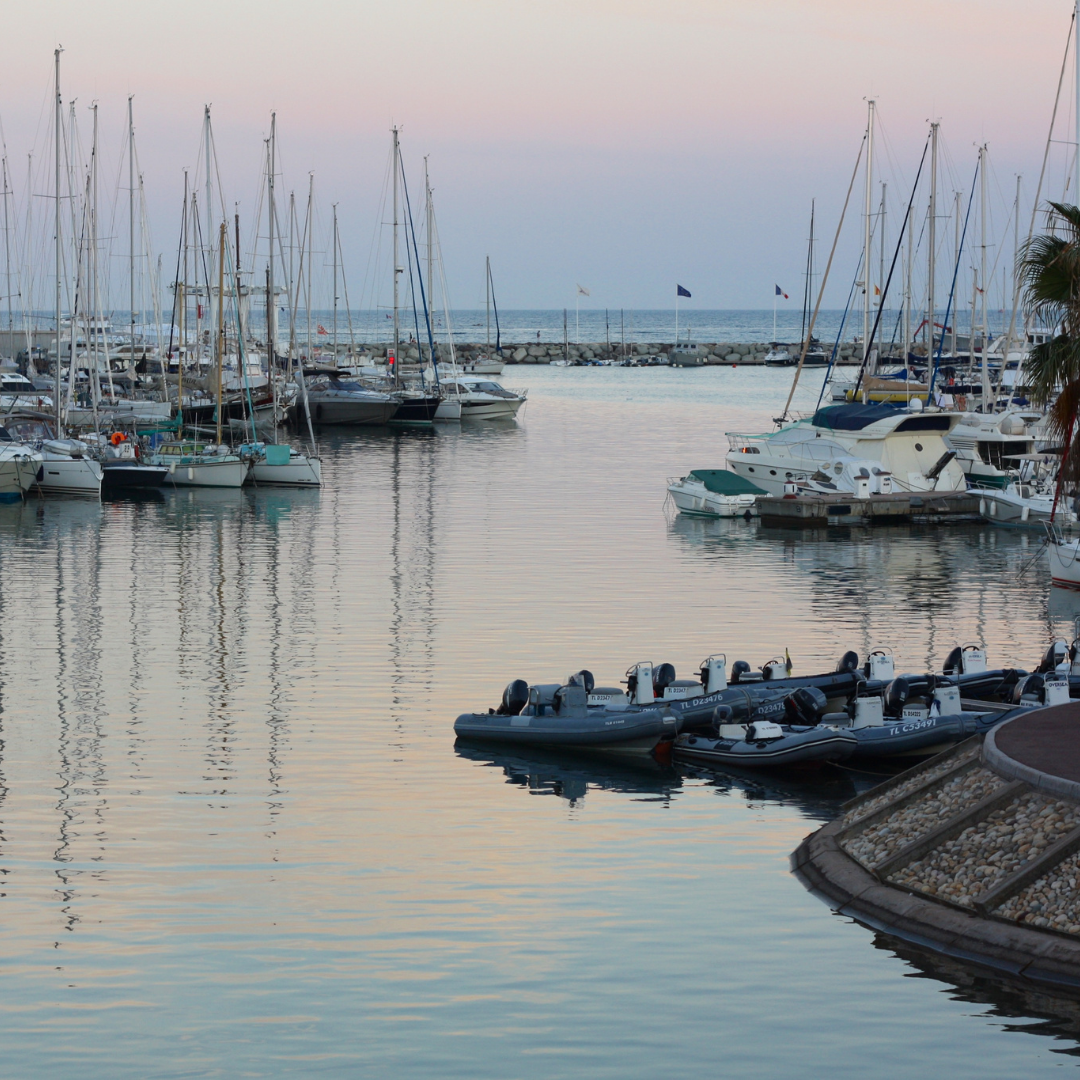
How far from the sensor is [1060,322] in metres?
22.1

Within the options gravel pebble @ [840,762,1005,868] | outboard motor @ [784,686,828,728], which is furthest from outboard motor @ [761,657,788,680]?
gravel pebble @ [840,762,1005,868]

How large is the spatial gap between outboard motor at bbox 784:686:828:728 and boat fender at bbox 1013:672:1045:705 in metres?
3.24

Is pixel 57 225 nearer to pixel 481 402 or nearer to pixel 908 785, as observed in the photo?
pixel 481 402

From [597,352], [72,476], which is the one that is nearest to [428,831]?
→ [72,476]

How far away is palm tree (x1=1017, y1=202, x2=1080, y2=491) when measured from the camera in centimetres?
2069

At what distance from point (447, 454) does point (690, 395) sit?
50.0 meters

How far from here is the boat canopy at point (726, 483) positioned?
5324cm

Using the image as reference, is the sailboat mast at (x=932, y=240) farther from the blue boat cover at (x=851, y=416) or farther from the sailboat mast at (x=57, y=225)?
the sailboat mast at (x=57, y=225)

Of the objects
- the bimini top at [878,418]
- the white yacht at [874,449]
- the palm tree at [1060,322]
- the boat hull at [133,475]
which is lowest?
the boat hull at [133,475]

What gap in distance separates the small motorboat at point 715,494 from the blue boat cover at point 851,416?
3332mm

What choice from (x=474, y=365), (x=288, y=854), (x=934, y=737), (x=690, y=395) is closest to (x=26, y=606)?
(x=288, y=854)

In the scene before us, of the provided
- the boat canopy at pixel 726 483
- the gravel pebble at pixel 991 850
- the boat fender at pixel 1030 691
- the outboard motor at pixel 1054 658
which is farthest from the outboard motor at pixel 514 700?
the boat canopy at pixel 726 483

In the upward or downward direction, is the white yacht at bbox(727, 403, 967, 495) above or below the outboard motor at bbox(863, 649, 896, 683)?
above

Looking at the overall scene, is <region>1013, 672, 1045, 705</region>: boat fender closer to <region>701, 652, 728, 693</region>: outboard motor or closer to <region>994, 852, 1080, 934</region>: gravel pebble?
<region>701, 652, 728, 693</region>: outboard motor
